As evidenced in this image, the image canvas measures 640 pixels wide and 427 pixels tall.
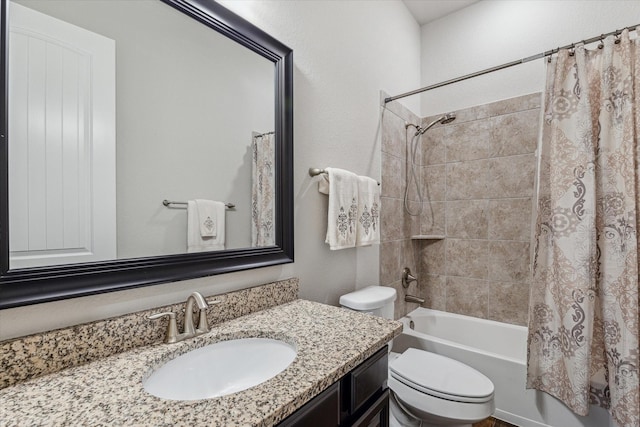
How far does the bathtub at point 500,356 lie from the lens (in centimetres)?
159

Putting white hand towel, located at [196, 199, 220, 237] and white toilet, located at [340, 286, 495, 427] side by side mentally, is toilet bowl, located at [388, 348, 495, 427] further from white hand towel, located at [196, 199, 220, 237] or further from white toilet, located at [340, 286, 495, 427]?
white hand towel, located at [196, 199, 220, 237]

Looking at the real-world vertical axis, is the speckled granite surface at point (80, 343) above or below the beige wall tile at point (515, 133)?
→ below

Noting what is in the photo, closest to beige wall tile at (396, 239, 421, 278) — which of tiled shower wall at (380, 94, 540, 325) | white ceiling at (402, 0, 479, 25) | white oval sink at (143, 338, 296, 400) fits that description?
tiled shower wall at (380, 94, 540, 325)

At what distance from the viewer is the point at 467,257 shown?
7.68 feet

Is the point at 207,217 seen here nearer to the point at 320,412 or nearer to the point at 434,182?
the point at 320,412

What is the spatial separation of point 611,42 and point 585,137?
1.65 ft

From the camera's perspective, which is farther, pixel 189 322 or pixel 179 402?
pixel 189 322

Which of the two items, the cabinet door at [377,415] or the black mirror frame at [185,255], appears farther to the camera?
the cabinet door at [377,415]

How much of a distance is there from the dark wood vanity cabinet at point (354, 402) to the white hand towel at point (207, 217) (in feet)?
2.06

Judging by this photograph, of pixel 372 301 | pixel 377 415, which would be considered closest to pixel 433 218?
pixel 372 301

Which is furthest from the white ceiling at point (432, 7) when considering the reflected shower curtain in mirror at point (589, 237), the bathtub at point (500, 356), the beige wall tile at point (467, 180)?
the bathtub at point (500, 356)

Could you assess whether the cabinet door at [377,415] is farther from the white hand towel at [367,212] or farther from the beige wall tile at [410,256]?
the beige wall tile at [410,256]

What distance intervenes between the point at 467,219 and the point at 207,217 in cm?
204

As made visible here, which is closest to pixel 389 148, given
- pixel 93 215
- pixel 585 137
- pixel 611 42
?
pixel 585 137
